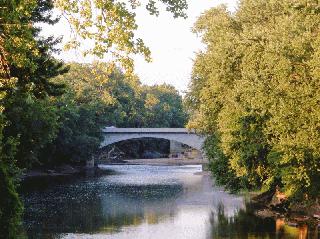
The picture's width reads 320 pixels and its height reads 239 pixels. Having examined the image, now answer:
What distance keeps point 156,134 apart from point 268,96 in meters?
71.3

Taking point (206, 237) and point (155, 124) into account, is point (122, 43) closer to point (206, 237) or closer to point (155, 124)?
point (206, 237)

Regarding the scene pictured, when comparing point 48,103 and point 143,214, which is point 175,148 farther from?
point 143,214

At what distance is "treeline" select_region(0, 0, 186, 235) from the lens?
12227 millimetres

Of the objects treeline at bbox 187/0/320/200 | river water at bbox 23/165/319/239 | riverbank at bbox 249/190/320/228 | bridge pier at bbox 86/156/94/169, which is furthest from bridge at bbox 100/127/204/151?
treeline at bbox 187/0/320/200

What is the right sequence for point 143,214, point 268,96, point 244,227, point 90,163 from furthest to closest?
point 90,163, point 143,214, point 244,227, point 268,96

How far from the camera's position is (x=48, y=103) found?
46688mm

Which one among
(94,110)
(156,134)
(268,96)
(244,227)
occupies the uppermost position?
(94,110)

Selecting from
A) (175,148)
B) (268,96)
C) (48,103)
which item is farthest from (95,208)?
(175,148)

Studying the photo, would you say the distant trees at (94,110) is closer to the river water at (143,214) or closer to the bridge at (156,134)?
the bridge at (156,134)

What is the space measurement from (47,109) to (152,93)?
3927 inches

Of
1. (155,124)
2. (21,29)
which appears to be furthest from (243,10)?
(155,124)

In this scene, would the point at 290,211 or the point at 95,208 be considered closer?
the point at 290,211

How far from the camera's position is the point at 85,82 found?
335 feet

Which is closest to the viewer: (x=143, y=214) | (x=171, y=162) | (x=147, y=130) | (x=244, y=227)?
(x=244, y=227)
